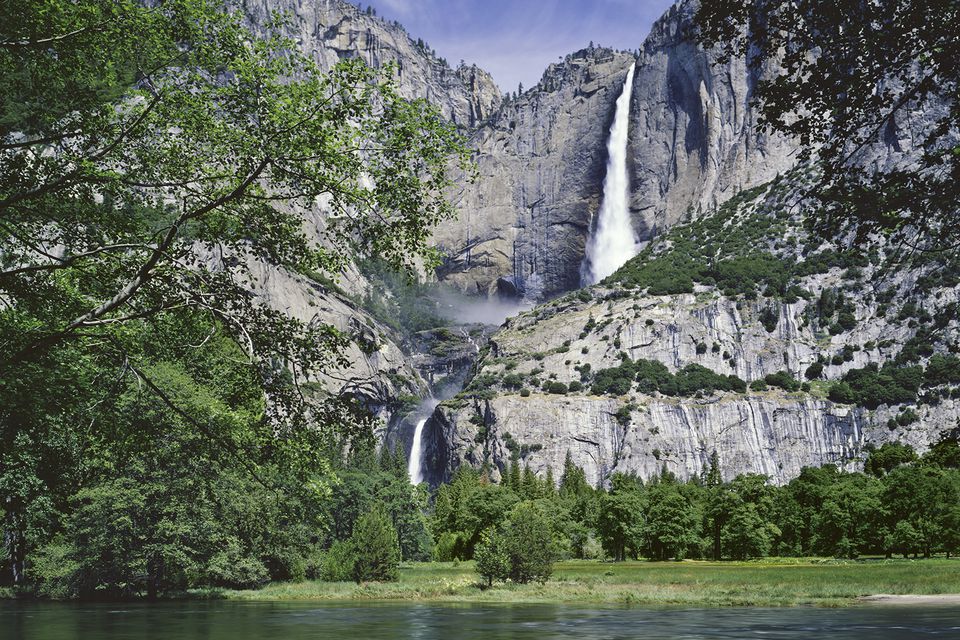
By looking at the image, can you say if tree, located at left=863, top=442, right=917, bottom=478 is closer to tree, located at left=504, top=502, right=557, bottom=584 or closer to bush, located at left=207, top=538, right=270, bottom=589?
tree, located at left=504, top=502, right=557, bottom=584

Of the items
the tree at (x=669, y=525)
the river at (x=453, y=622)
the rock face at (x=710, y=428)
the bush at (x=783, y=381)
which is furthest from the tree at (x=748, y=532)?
the bush at (x=783, y=381)

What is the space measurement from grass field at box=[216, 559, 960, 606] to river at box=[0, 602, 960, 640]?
17.8 feet

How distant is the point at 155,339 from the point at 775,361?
193m

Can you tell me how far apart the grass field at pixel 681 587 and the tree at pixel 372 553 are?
1949 millimetres

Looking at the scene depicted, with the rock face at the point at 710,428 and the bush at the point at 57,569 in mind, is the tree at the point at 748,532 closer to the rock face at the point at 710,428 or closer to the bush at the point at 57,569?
the bush at the point at 57,569

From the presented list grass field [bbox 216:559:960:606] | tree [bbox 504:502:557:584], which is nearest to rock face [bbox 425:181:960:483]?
grass field [bbox 216:559:960:606]

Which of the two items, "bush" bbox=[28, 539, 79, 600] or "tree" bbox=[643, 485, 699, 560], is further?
"tree" bbox=[643, 485, 699, 560]

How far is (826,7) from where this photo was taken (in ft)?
51.9

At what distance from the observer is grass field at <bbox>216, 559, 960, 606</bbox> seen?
54781 millimetres

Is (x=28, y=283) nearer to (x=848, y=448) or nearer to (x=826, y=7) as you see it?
(x=826, y=7)

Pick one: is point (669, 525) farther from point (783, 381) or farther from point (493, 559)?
point (783, 381)

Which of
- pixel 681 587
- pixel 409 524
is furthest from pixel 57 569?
pixel 409 524

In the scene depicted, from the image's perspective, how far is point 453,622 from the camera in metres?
43.3

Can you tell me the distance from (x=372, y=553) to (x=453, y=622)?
107 feet
